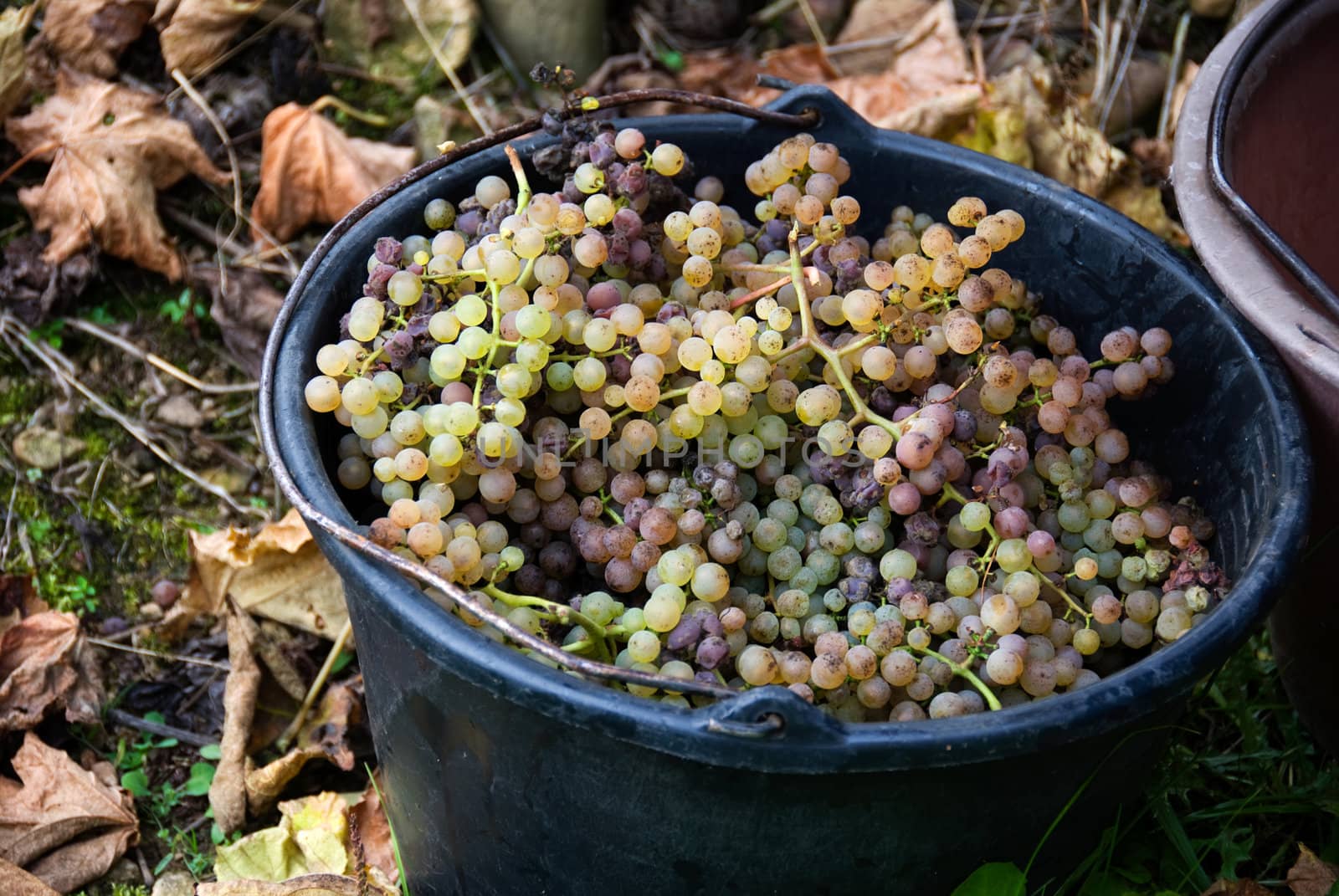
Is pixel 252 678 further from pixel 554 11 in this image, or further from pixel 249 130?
pixel 554 11

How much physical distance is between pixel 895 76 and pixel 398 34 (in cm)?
96

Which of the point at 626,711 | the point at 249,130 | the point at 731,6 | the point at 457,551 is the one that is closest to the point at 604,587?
the point at 457,551

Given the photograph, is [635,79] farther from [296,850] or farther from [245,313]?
[296,850]

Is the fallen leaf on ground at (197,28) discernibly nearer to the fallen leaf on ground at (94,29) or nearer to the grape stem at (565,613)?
the fallen leaf on ground at (94,29)

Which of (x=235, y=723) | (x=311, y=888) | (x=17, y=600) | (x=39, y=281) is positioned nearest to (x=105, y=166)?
(x=39, y=281)

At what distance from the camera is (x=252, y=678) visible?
159 cm

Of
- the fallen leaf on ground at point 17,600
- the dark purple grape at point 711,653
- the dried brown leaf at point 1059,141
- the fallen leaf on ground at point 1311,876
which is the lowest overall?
the fallen leaf on ground at point 1311,876

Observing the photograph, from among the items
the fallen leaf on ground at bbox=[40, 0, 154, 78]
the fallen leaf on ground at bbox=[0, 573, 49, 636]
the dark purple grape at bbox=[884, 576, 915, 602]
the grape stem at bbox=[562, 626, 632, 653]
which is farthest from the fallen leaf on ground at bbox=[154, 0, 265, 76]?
the dark purple grape at bbox=[884, 576, 915, 602]

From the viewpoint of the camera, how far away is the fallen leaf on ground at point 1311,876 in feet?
4.54

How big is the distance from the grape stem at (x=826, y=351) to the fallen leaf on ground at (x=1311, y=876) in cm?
74

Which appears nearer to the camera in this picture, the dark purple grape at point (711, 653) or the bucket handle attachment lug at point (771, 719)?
the bucket handle attachment lug at point (771, 719)

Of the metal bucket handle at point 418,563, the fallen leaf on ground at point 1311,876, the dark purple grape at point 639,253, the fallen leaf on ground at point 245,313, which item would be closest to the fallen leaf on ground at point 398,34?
the fallen leaf on ground at point 245,313

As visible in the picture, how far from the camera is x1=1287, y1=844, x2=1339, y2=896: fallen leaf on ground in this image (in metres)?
1.38

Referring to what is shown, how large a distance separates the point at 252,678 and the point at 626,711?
87 centimetres
